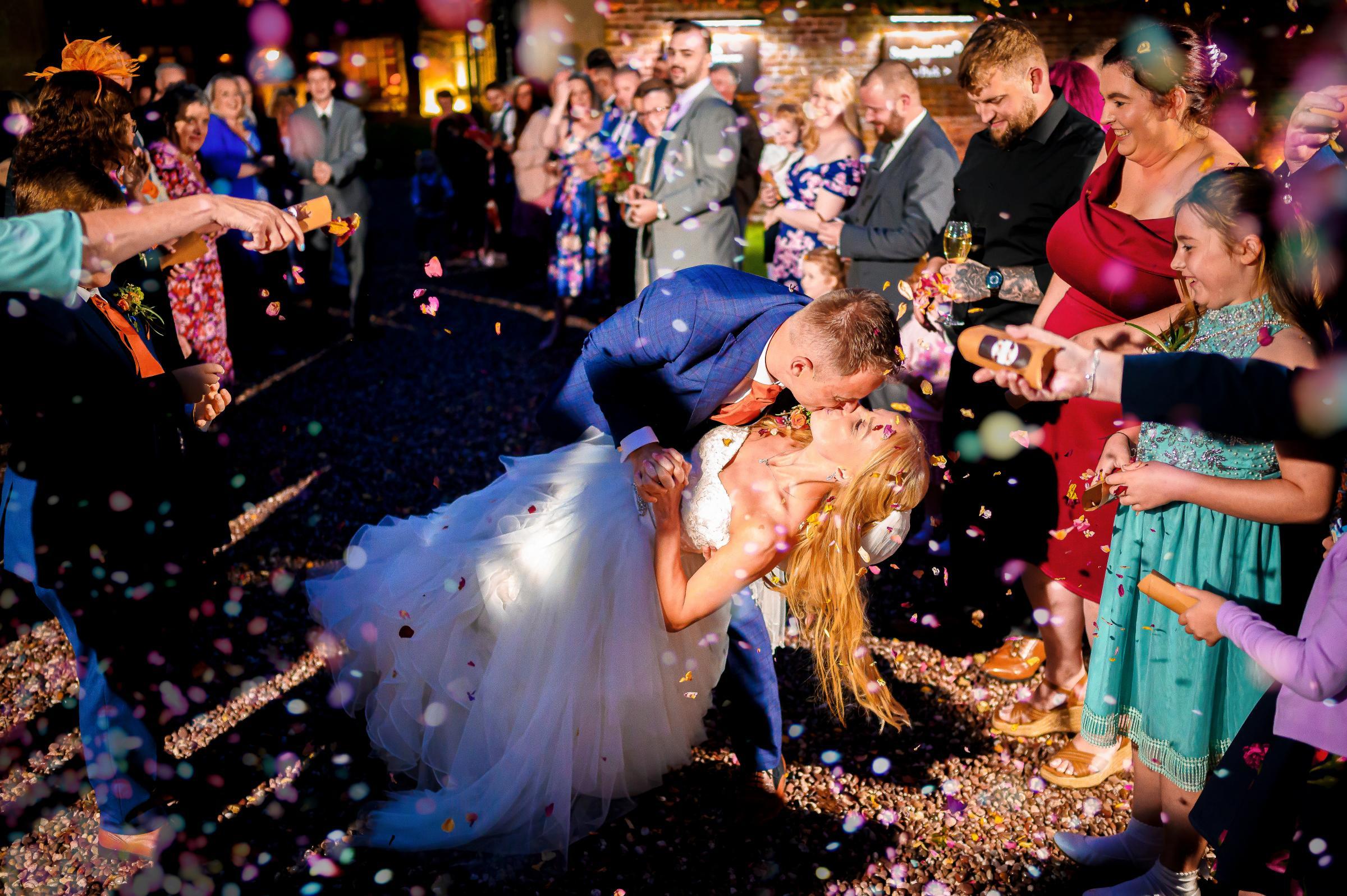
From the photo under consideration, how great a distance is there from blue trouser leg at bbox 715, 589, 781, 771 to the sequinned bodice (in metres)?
1.19

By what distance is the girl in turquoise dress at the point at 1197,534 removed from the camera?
6.56 feet

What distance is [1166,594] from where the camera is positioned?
1.98m

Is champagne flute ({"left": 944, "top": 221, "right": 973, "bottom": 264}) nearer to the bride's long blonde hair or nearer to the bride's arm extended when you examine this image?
the bride's long blonde hair

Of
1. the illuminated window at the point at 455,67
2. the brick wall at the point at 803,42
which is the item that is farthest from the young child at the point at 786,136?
the illuminated window at the point at 455,67

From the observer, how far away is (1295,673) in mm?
1731

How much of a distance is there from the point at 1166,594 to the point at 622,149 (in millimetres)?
5722

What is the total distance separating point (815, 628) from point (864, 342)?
2.89 feet

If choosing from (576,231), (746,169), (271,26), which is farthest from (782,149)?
(271,26)

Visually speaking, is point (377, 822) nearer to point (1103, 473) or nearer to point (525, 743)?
point (525, 743)

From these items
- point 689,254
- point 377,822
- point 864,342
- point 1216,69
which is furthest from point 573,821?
point 689,254

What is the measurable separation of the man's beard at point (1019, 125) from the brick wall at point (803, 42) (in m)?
9.65

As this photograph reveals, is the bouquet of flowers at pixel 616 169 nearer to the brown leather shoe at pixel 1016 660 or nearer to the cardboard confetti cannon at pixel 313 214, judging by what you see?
the brown leather shoe at pixel 1016 660

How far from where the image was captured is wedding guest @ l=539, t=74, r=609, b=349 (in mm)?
7570

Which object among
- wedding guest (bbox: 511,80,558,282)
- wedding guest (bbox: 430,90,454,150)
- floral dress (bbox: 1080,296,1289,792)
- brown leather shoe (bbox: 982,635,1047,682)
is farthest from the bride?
wedding guest (bbox: 430,90,454,150)
